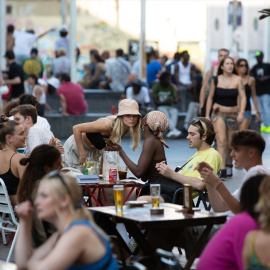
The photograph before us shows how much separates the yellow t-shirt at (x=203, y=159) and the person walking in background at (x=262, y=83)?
11.9 metres

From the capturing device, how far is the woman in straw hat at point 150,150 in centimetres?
736

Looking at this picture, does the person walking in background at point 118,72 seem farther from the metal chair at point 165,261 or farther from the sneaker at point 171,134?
the metal chair at point 165,261

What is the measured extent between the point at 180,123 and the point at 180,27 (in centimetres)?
1853

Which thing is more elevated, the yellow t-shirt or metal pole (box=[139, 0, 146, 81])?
metal pole (box=[139, 0, 146, 81])

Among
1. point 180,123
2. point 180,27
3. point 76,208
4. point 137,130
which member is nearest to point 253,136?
point 76,208

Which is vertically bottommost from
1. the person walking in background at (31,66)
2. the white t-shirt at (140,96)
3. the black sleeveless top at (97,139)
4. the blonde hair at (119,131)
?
the white t-shirt at (140,96)

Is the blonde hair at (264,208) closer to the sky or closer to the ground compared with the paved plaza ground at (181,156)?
closer to the sky

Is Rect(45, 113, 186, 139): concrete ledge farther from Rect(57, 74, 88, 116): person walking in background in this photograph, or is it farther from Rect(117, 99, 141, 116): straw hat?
Rect(117, 99, 141, 116): straw hat

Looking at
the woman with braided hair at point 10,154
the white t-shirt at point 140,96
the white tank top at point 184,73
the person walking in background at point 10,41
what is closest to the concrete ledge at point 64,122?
the white t-shirt at point 140,96

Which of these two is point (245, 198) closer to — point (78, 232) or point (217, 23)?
point (78, 232)

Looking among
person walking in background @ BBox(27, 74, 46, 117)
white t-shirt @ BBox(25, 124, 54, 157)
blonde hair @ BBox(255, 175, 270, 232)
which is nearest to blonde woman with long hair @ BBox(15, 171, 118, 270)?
blonde hair @ BBox(255, 175, 270, 232)

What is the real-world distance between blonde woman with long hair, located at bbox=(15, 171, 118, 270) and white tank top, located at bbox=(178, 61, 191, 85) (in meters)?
15.2

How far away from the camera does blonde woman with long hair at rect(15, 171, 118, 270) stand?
3801 mm

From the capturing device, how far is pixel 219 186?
5.53 meters
